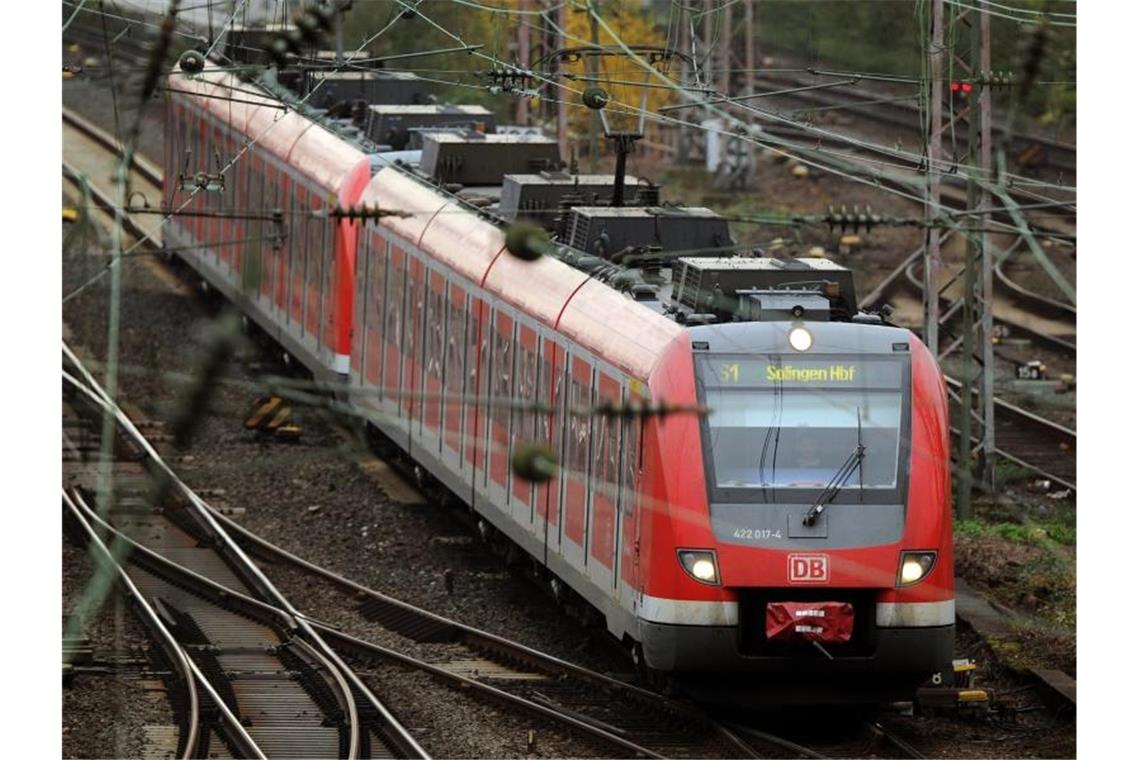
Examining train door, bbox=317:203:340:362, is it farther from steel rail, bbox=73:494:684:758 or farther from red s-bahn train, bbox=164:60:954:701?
red s-bahn train, bbox=164:60:954:701

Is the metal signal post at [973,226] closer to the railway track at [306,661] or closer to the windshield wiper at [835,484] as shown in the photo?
the railway track at [306,661]

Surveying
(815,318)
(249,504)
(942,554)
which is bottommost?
(249,504)

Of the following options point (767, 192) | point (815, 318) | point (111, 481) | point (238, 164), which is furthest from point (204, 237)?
point (815, 318)

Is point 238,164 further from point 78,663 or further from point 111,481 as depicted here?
point 78,663

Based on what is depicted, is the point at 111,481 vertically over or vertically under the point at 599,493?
under

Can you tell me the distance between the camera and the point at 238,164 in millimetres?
28219

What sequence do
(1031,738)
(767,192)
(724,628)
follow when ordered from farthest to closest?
(767,192), (1031,738), (724,628)

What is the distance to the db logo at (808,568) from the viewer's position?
13719mm

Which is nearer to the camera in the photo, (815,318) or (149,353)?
(815,318)

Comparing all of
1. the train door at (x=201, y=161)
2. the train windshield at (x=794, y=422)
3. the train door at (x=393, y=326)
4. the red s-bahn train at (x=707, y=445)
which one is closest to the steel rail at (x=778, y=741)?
the red s-bahn train at (x=707, y=445)

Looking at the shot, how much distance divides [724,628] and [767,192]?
1088 inches

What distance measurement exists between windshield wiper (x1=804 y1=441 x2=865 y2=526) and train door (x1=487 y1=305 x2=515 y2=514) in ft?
13.7

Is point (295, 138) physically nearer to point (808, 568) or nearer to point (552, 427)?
point (552, 427)

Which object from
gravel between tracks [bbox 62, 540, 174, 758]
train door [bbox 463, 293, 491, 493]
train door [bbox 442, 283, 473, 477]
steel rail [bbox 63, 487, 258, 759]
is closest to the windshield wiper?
steel rail [bbox 63, 487, 258, 759]
